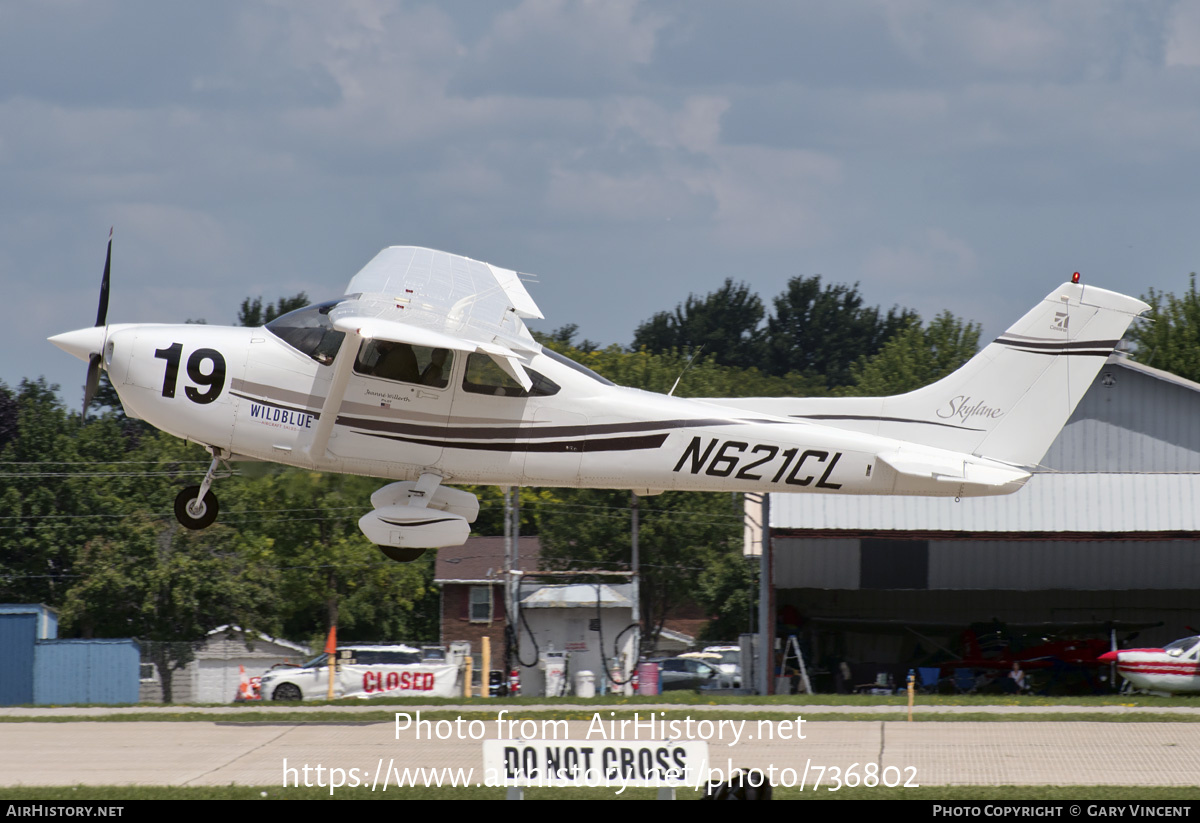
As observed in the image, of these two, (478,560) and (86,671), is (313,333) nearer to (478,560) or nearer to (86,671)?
(86,671)

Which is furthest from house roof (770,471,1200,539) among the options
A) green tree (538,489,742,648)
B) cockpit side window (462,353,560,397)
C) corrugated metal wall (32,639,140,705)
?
green tree (538,489,742,648)

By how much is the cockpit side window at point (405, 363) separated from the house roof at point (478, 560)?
3664 cm

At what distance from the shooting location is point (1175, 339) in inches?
1923

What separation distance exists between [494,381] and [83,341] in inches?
171

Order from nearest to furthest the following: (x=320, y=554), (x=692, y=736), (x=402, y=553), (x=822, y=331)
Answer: (x=402, y=553), (x=692, y=736), (x=320, y=554), (x=822, y=331)

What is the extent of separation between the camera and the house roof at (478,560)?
5047 cm

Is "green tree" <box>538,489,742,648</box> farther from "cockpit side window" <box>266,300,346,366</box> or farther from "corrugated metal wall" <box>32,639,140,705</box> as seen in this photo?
"cockpit side window" <box>266,300,346,366</box>

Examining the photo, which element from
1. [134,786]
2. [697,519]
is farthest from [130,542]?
[134,786]

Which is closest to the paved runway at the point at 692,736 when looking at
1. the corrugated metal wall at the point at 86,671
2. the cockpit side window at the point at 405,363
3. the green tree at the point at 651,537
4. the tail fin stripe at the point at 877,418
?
the tail fin stripe at the point at 877,418

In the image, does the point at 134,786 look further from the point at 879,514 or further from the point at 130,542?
the point at 130,542

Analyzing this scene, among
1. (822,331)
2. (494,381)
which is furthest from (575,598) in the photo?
(822,331)

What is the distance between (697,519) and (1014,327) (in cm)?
3538

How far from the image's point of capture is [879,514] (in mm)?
24078
